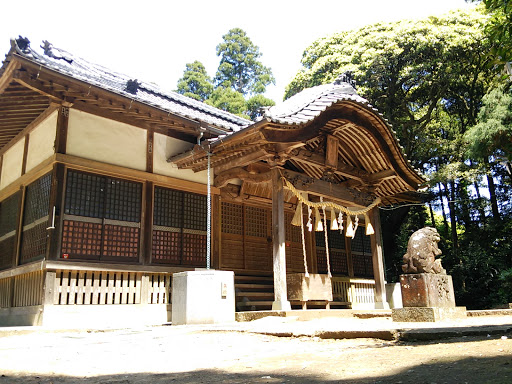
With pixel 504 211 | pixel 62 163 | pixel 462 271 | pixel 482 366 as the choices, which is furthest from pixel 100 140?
pixel 504 211

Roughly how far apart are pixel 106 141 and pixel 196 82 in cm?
2990

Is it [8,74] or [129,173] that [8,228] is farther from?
[8,74]

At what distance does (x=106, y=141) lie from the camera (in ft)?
32.1

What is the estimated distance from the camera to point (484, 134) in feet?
46.2

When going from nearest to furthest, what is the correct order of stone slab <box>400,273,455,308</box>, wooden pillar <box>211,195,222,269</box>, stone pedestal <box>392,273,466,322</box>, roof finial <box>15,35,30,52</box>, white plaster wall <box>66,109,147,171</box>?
stone pedestal <box>392,273,466,322</box> < stone slab <box>400,273,455,308</box> < roof finial <box>15,35,30,52</box> < white plaster wall <box>66,109,147,171</box> < wooden pillar <box>211,195,222,269</box>

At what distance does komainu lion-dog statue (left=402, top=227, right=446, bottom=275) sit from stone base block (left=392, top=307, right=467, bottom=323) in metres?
0.70

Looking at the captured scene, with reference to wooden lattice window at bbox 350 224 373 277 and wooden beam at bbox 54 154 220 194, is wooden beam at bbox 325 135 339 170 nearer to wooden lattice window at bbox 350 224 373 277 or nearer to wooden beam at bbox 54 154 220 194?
wooden beam at bbox 54 154 220 194

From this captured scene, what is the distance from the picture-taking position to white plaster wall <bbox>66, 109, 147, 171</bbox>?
9.36 metres

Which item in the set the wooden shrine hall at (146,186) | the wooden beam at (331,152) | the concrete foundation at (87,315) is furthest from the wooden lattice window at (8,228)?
the wooden beam at (331,152)

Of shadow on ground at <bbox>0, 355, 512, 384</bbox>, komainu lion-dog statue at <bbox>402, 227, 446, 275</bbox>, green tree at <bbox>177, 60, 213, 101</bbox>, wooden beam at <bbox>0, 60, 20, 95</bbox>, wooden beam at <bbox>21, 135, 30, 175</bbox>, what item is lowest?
shadow on ground at <bbox>0, 355, 512, 384</bbox>

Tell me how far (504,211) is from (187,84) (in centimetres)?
2780

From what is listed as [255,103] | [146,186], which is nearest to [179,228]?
[146,186]

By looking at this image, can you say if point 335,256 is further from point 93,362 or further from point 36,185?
point 93,362

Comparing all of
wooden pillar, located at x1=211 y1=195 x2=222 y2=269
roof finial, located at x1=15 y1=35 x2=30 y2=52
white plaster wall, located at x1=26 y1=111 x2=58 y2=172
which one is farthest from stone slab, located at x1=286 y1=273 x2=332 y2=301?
roof finial, located at x1=15 y1=35 x2=30 y2=52
